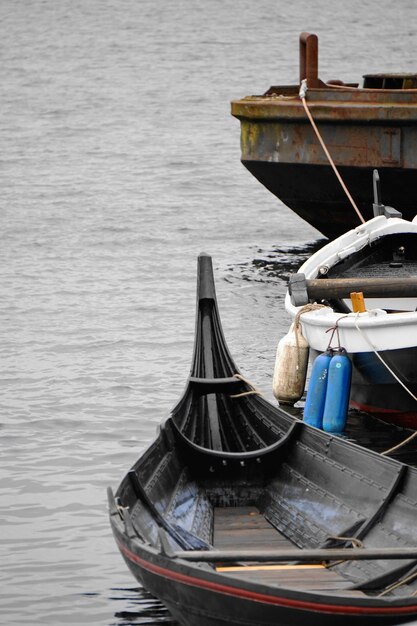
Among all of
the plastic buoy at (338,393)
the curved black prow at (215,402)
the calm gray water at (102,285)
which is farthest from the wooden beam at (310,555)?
the plastic buoy at (338,393)

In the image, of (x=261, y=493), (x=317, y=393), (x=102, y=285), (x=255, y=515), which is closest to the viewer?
(x=255, y=515)

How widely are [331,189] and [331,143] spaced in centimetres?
106

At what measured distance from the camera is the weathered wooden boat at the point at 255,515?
25.4ft

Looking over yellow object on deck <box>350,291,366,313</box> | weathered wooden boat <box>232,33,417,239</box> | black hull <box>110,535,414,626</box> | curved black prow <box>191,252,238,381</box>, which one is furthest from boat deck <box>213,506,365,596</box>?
weathered wooden boat <box>232,33,417,239</box>

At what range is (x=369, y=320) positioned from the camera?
42.7 feet

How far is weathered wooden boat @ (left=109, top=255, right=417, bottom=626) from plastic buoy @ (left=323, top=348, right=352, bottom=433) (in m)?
1.74

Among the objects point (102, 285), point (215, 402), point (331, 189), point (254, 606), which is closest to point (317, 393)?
point (215, 402)

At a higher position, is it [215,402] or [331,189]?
[331,189]

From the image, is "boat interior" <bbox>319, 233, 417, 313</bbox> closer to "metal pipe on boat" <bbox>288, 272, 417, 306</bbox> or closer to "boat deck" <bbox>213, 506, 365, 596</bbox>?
"metal pipe on boat" <bbox>288, 272, 417, 306</bbox>

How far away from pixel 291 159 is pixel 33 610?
42.3 feet

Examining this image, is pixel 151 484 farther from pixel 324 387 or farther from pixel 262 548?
pixel 324 387

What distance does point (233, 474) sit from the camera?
10.9 metres

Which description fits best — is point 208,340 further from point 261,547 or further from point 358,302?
point 261,547

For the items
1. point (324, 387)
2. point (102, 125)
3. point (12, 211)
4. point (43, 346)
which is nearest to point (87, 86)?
point (102, 125)
